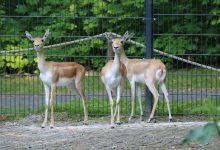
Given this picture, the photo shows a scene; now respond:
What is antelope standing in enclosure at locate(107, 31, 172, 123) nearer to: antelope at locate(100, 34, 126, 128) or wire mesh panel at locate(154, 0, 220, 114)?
antelope at locate(100, 34, 126, 128)

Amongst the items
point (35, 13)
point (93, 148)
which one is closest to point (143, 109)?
point (93, 148)

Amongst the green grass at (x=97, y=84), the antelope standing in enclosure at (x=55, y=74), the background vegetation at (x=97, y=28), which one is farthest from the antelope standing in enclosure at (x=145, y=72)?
the background vegetation at (x=97, y=28)

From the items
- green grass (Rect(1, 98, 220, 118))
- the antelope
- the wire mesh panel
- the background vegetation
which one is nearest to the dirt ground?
the antelope

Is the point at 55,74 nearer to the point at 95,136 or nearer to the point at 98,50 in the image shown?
the point at 95,136

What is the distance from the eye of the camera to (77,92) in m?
10.2

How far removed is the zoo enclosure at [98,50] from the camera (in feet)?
36.2

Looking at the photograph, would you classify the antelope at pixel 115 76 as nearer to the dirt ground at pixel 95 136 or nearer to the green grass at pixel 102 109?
the dirt ground at pixel 95 136

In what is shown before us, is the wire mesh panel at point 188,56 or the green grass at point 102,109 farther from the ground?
the wire mesh panel at point 188,56

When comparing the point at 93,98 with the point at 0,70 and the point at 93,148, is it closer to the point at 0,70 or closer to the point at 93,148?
the point at 0,70

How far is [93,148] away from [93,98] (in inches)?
171

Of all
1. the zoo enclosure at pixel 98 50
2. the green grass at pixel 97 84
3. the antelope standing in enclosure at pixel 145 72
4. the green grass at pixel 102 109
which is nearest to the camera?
the antelope standing in enclosure at pixel 145 72

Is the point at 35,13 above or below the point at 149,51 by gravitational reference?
above

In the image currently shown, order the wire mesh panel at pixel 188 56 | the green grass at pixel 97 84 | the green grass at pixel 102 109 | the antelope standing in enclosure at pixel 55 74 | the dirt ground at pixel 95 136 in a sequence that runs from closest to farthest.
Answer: the dirt ground at pixel 95 136
the antelope standing in enclosure at pixel 55 74
the green grass at pixel 102 109
the wire mesh panel at pixel 188 56
the green grass at pixel 97 84

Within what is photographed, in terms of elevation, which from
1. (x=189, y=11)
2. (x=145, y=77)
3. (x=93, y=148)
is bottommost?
(x=93, y=148)
